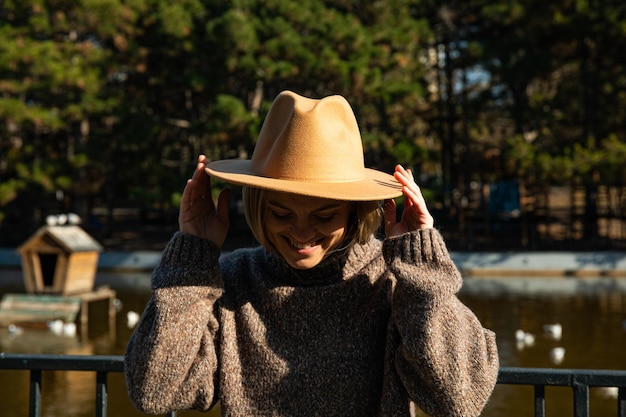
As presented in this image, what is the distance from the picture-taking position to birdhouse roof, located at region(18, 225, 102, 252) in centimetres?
1155

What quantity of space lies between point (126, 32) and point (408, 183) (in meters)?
18.3

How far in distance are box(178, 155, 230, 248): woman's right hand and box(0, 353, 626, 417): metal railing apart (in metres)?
0.43

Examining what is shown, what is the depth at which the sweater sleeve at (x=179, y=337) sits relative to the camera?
1.69 metres

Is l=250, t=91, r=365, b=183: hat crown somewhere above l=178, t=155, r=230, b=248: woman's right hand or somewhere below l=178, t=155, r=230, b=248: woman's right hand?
above

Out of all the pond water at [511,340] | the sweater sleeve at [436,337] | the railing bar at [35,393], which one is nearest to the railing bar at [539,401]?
the sweater sleeve at [436,337]

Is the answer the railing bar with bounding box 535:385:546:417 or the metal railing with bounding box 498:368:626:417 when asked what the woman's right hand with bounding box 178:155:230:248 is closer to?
the metal railing with bounding box 498:368:626:417

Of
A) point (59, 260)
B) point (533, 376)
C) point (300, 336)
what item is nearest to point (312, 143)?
point (300, 336)

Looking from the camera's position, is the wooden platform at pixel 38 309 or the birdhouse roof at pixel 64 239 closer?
the wooden platform at pixel 38 309

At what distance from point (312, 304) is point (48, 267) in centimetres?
1121

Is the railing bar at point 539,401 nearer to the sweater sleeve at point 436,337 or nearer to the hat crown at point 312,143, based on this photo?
the sweater sleeve at point 436,337

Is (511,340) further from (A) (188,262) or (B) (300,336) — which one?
(A) (188,262)

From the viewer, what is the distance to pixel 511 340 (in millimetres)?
10484

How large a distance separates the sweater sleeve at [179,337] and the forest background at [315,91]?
50.3 feet

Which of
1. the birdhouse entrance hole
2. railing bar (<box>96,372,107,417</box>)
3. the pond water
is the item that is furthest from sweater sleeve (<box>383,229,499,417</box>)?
the birdhouse entrance hole
